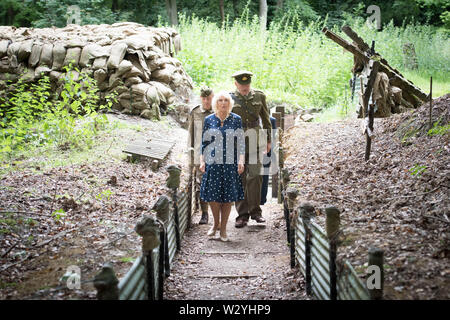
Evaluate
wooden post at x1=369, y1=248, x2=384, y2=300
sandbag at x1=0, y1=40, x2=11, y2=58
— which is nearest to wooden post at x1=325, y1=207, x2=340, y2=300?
wooden post at x1=369, y1=248, x2=384, y2=300

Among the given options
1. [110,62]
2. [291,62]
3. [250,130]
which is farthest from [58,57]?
[291,62]

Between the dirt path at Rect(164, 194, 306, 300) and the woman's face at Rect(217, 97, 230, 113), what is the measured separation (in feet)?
5.80

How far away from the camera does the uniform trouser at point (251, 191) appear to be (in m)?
6.27

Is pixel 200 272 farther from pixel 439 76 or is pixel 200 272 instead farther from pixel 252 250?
pixel 439 76

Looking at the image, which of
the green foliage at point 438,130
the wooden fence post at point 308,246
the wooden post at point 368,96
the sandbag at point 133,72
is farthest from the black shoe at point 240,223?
the sandbag at point 133,72

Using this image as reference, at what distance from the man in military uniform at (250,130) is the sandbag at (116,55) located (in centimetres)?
486

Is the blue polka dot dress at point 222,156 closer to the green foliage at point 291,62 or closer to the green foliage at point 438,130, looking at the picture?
the green foliage at point 438,130

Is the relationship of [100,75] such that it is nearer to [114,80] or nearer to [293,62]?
[114,80]

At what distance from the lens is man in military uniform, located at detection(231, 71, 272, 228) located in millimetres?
6176

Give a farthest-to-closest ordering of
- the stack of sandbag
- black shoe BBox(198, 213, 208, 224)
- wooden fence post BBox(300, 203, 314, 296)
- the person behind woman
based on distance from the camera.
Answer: the stack of sandbag < black shoe BBox(198, 213, 208, 224) < the person behind woman < wooden fence post BBox(300, 203, 314, 296)

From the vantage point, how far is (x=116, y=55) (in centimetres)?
1018

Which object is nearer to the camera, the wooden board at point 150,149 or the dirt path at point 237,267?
the dirt path at point 237,267

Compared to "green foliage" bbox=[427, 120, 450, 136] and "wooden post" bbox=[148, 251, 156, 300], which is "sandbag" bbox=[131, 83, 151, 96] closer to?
"green foliage" bbox=[427, 120, 450, 136]

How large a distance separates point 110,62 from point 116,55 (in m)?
0.24
